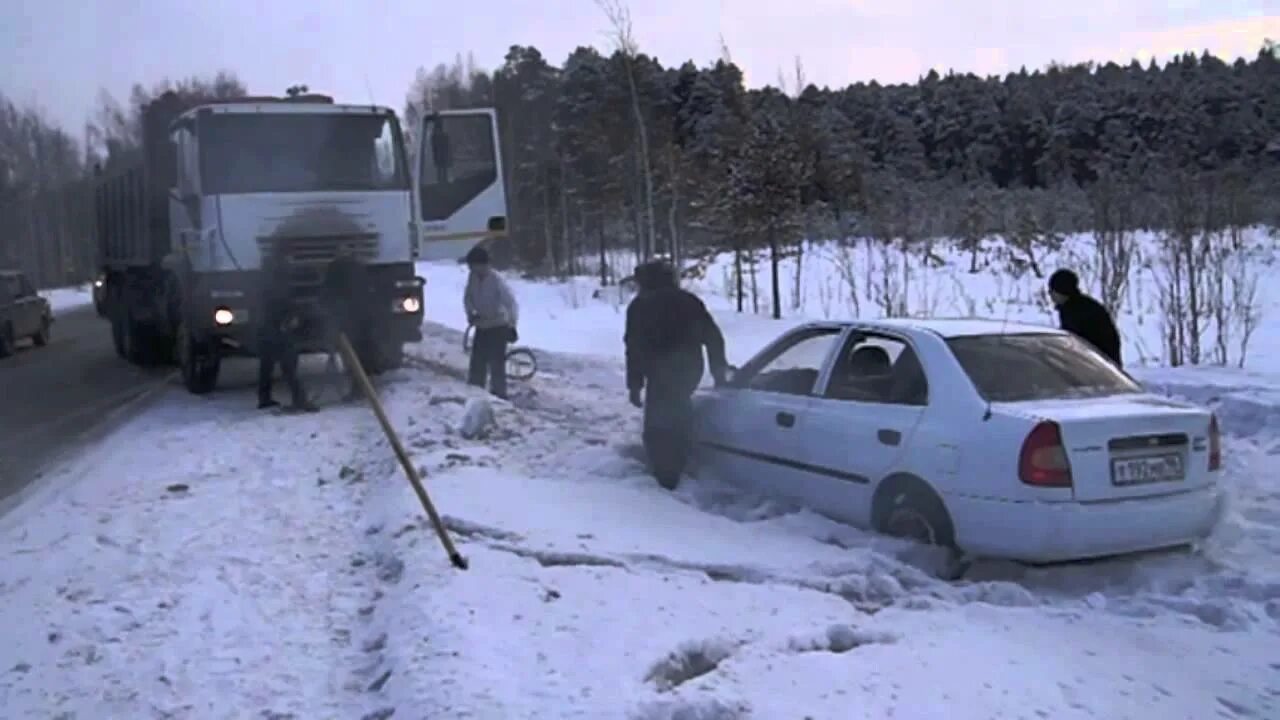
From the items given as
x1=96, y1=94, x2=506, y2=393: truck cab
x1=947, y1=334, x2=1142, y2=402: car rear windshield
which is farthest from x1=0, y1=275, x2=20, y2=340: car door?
x1=947, y1=334, x2=1142, y2=402: car rear windshield

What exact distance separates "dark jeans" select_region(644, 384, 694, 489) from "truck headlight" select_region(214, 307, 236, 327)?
19.5 feet

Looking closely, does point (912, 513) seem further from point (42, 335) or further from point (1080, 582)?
point (42, 335)

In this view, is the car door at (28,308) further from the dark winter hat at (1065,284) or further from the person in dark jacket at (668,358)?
the dark winter hat at (1065,284)

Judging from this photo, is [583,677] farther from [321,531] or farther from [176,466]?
[176,466]

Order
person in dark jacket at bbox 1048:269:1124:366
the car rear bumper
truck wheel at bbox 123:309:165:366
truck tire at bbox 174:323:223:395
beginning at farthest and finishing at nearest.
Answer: truck wheel at bbox 123:309:165:366 < truck tire at bbox 174:323:223:395 < person in dark jacket at bbox 1048:269:1124:366 < the car rear bumper

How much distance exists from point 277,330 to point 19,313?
15230 millimetres

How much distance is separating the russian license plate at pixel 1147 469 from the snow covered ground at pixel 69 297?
4625cm

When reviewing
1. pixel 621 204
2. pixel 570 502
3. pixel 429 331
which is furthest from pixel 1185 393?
pixel 621 204

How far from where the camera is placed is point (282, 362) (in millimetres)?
12227

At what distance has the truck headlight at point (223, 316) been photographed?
1247 centimetres

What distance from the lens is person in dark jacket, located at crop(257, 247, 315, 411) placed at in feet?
39.7

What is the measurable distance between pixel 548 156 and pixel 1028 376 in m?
44.9

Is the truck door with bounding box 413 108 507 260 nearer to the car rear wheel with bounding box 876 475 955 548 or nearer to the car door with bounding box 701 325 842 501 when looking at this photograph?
the car door with bounding box 701 325 842 501

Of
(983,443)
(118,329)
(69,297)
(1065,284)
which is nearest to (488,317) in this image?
(1065,284)
